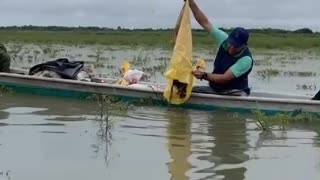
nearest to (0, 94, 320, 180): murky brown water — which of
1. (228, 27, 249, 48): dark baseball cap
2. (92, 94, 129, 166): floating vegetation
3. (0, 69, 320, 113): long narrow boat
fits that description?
(92, 94, 129, 166): floating vegetation

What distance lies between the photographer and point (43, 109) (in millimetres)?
9047

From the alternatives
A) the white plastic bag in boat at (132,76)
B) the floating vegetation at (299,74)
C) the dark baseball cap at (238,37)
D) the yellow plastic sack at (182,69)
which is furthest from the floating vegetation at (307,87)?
the dark baseball cap at (238,37)

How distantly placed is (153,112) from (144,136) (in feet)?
6.30

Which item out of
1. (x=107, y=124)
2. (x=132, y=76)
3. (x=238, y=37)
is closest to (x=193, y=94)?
(x=238, y=37)

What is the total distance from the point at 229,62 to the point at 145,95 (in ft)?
4.49

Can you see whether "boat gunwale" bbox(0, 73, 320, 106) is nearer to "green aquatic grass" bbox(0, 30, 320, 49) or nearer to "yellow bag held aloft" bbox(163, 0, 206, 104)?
"yellow bag held aloft" bbox(163, 0, 206, 104)

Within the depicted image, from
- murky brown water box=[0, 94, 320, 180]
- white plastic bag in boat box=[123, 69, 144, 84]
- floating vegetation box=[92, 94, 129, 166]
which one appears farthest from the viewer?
white plastic bag in boat box=[123, 69, 144, 84]

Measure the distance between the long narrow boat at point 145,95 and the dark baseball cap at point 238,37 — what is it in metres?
0.79

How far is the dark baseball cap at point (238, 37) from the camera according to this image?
8.64m

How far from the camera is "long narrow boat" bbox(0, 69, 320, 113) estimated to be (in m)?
8.90

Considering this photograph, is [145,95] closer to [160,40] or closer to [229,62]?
[229,62]

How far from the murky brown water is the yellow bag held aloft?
1.11 ft

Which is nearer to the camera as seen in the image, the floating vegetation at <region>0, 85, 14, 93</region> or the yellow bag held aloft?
the yellow bag held aloft

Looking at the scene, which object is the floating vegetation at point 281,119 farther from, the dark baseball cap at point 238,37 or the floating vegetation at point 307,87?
the floating vegetation at point 307,87
